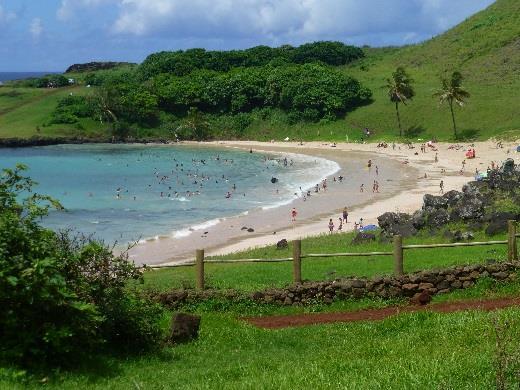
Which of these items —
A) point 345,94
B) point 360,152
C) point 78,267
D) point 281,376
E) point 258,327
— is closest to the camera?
point 281,376

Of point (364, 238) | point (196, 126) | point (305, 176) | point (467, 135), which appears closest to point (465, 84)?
point (467, 135)

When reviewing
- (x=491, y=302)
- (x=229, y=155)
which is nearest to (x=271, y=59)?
(x=229, y=155)

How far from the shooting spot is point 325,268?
1997 cm

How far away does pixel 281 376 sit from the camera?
357 inches

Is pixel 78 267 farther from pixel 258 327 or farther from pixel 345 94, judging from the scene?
pixel 345 94

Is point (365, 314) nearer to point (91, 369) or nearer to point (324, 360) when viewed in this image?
point (324, 360)

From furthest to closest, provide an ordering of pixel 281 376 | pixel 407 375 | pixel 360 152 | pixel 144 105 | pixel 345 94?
1. pixel 144 105
2. pixel 345 94
3. pixel 360 152
4. pixel 281 376
5. pixel 407 375

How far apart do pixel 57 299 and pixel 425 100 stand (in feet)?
292

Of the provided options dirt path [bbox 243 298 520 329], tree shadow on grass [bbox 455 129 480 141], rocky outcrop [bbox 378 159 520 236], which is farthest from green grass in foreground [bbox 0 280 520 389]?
tree shadow on grass [bbox 455 129 480 141]

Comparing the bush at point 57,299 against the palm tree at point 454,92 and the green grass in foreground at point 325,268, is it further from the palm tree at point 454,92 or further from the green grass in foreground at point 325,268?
the palm tree at point 454,92

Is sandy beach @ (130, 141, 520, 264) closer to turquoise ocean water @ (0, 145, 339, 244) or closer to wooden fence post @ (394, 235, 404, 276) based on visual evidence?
turquoise ocean water @ (0, 145, 339, 244)

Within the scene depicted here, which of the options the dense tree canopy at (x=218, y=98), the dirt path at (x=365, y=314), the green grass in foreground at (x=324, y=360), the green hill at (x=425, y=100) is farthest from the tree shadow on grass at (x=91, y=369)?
the dense tree canopy at (x=218, y=98)

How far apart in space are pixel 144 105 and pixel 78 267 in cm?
10444

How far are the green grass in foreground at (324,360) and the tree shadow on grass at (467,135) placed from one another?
69.7 m
